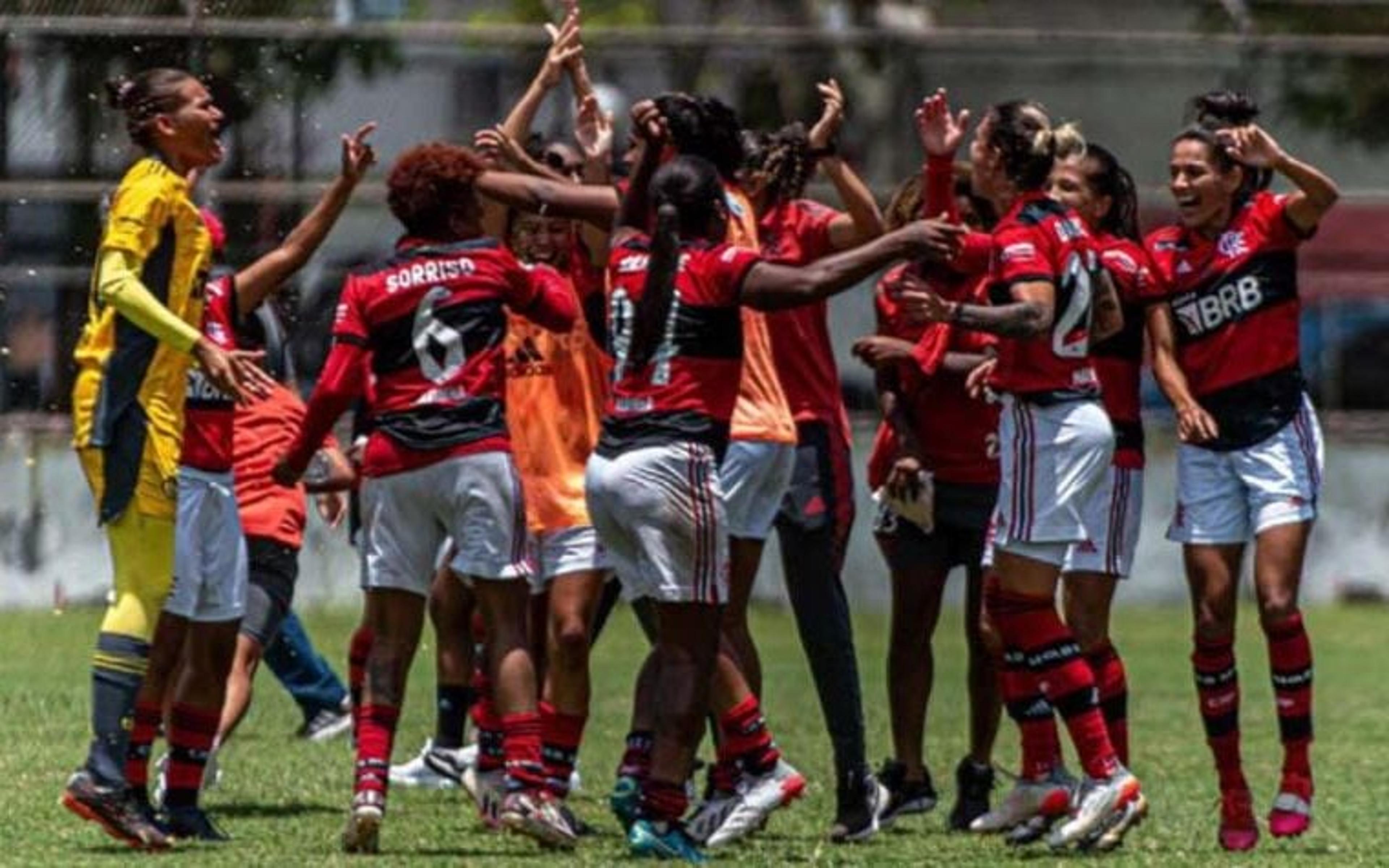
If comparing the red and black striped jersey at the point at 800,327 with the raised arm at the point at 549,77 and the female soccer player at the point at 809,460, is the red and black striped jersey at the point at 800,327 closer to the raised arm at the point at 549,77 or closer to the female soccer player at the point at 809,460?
the female soccer player at the point at 809,460

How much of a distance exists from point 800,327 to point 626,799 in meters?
2.02


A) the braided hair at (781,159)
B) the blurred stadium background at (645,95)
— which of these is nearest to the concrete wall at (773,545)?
the blurred stadium background at (645,95)

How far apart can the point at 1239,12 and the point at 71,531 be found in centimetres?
913

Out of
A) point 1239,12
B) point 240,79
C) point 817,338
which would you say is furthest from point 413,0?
point 817,338

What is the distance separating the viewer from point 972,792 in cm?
1164

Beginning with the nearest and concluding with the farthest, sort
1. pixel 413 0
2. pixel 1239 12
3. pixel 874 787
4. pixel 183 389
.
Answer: pixel 183 389 < pixel 874 787 < pixel 413 0 < pixel 1239 12

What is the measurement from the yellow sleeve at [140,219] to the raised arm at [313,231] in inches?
25.7

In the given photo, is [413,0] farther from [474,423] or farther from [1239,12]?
[474,423]

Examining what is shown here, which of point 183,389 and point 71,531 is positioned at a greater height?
point 183,389

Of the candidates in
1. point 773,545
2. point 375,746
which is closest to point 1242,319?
point 375,746

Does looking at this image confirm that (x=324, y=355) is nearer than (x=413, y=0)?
Yes

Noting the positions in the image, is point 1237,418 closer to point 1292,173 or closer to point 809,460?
point 1292,173

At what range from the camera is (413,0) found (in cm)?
2297

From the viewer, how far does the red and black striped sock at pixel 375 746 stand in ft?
33.6
